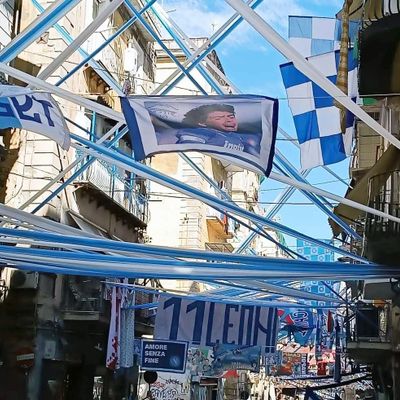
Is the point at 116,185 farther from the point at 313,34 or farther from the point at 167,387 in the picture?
the point at 313,34

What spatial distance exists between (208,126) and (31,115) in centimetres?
163

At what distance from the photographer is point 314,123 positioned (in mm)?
10281

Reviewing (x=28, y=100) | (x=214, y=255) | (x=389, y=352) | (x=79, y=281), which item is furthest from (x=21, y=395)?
(x=28, y=100)

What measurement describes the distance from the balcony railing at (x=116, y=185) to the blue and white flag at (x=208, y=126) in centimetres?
1272

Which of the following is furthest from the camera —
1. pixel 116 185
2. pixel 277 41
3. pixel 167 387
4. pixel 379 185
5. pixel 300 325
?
pixel 167 387

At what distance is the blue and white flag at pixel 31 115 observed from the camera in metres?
7.28

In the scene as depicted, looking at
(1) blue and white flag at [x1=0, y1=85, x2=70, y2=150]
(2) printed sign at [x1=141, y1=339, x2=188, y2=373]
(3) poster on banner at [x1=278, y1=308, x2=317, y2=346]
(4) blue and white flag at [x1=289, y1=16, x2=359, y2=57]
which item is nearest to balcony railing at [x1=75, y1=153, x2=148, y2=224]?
(2) printed sign at [x1=141, y1=339, x2=188, y2=373]

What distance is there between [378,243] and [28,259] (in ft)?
18.8

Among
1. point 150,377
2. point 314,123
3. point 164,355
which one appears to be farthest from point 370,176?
point 150,377

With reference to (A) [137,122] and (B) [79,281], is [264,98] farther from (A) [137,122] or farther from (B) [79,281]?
(B) [79,281]

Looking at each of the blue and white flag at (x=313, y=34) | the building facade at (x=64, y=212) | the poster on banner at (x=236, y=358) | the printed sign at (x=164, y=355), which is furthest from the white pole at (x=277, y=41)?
the poster on banner at (x=236, y=358)

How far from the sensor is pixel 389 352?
20578 millimetres

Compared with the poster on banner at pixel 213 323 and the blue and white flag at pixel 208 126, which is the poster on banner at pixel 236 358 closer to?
the poster on banner at pixel 213 323

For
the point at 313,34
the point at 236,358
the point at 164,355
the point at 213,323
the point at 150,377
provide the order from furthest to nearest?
the point at 150,377 → the point at 236,358 → the point at 164,355 → the point at 213,323 → the point at 313,34
